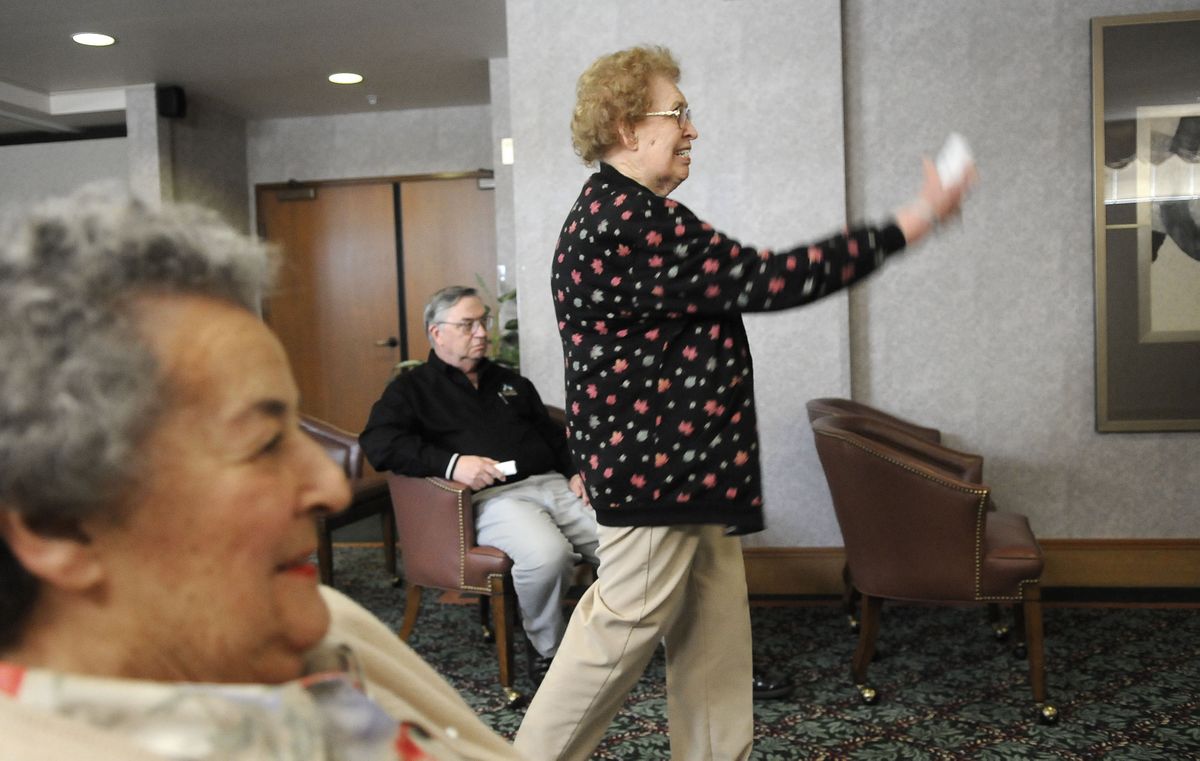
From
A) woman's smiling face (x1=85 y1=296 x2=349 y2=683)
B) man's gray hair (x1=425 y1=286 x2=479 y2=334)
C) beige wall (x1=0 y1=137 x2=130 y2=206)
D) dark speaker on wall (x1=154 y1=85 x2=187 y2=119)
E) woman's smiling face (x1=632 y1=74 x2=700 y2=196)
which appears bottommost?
woman's smiling face (x1=85 y1=296 x2=349 y2=683)

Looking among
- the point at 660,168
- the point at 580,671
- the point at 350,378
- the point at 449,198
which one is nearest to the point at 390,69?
the point at 449,198

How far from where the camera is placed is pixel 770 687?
3.26 m

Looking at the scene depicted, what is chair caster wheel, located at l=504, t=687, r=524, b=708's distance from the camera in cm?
326

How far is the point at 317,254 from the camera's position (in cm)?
786

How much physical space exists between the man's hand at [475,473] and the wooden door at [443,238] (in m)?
4.31

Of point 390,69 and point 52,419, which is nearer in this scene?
point 52,419

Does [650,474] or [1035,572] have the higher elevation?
[650,474]

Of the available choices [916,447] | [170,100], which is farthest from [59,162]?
[916,447]

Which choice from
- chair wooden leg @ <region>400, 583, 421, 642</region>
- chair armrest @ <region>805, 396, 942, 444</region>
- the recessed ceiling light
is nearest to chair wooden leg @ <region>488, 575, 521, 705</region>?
chair wooden leg @ <region>400, 583, 421, 642</region>

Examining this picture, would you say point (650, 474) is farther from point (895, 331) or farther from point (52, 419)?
point (895, 331)

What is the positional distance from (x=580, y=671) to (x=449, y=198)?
230 inches

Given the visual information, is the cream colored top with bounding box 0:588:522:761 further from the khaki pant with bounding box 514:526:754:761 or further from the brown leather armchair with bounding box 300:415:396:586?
the brown leather armchair with bounding box 300:415:396:586

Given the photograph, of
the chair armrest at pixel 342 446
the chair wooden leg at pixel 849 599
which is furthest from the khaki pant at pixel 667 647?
the chair armrest at pixel 342 446

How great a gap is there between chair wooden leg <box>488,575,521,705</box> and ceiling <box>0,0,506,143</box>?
122 inches
